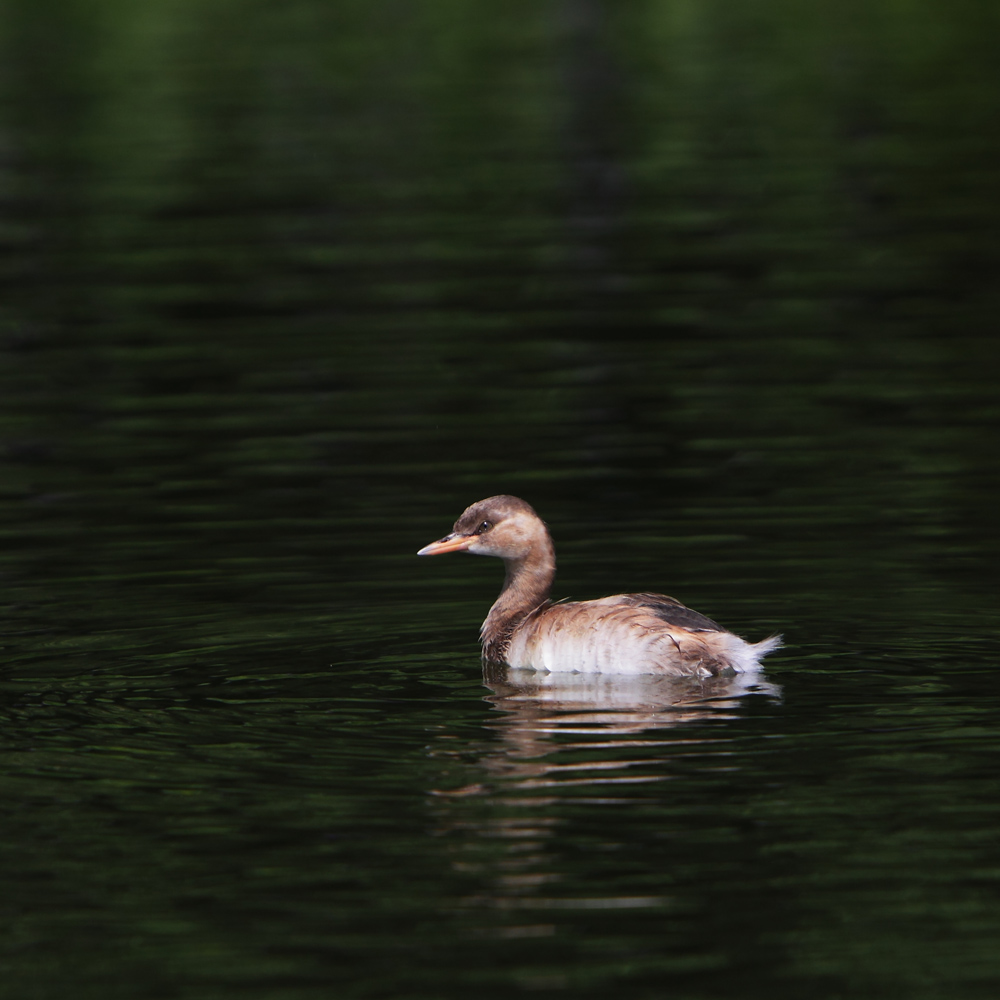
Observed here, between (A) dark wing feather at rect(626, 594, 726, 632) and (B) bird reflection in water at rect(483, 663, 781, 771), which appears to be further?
(A) dark wing feather at rect(626, 594, 726, 632)

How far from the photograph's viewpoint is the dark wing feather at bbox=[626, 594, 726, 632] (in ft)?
A: 31.8

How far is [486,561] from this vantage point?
13195 mm

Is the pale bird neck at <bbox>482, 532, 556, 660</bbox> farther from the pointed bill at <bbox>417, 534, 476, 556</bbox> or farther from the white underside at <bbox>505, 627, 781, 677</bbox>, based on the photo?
the white underside at <bbox>505, 627, 781, 677</bbox>

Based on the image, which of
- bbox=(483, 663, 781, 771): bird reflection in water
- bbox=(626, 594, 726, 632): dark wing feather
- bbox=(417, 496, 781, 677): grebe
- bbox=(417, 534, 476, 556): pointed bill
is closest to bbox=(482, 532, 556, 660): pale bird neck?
bbox=(417, 496, 781, 677): grebe

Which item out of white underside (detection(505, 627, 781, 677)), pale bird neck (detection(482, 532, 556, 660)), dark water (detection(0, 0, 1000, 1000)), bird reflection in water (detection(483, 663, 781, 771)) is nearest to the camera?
dark water (detection(0, 0, 1000, 1000))

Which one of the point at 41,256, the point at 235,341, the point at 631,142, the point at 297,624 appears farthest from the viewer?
the point at 631,142

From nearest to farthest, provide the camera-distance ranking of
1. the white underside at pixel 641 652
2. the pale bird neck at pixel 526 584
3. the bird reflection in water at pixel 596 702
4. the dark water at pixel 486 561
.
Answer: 1. the dark water at pixel 486 561
2. the bird reflection in water at pixel 596 702
3. the white underside at pixel 641 652
4. the pale bird neck at pixel 526 584

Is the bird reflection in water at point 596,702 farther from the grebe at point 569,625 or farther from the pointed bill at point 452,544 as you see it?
the pointed bill at point 452,544

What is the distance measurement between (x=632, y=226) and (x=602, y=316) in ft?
14.7

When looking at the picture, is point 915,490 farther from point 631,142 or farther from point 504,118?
point 504,118

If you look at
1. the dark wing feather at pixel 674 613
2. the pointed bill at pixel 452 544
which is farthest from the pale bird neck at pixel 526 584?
the dark wing feather at pixel 674 613

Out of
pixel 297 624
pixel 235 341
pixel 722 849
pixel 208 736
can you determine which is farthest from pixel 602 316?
pixel 722 849

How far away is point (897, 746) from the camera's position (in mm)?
8453

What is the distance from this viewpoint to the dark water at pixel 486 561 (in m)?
7.04
